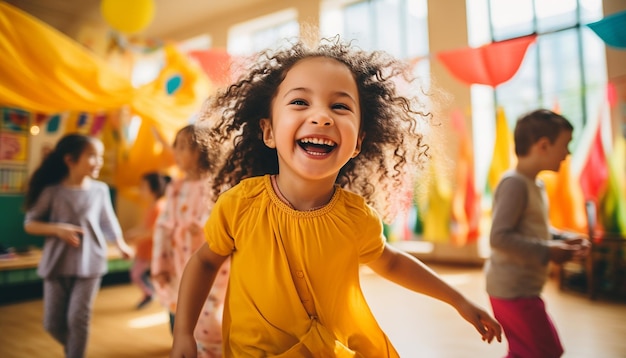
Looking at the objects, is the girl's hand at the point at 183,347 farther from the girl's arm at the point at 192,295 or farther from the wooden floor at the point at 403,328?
the wooden floor at the point at 403,328

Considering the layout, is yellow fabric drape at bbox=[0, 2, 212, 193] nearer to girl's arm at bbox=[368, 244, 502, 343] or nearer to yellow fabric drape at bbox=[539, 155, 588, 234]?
girl's arm at bbox=[368, 244, 502, 343]

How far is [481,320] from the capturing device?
87cm

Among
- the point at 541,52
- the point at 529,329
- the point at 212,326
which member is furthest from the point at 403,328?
the point at 541,52

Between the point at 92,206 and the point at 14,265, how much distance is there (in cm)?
197

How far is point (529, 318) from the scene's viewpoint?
1.35 metres

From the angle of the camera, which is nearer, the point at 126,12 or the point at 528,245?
the point at 528,245

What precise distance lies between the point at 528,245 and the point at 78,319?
5.91ft

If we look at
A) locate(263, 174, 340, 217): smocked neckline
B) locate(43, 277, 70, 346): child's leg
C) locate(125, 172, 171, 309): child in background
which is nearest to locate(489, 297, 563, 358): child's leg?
locate(263, 174, 340, 217): smocked neckline

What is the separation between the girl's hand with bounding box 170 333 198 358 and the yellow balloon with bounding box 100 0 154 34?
318 cm

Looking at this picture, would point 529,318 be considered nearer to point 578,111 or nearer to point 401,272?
point 401,272

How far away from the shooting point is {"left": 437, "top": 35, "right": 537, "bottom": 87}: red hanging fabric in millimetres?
2264

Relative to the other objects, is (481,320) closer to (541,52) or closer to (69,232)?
(69,232)

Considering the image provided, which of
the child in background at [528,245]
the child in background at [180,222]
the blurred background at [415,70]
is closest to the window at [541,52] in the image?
the blurred background at [415,70]

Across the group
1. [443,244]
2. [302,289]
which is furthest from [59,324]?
[443,244]
